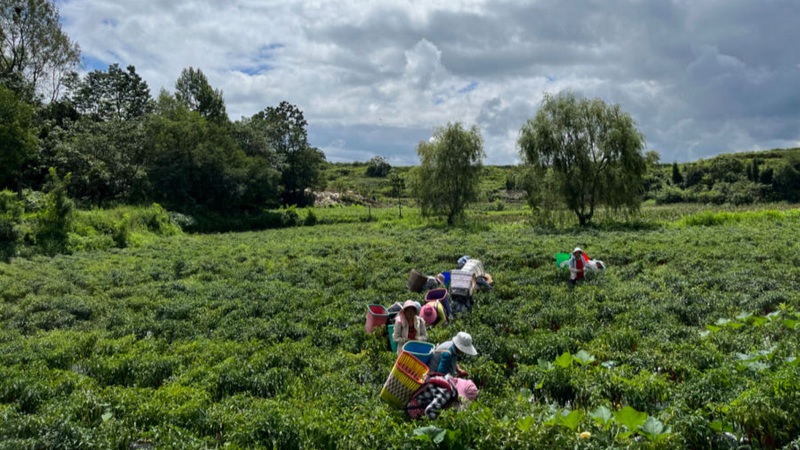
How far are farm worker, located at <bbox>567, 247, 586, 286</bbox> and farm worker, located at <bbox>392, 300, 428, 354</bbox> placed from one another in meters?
6.50

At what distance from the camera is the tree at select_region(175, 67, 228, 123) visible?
193 ft

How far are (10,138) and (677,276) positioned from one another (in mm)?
29554

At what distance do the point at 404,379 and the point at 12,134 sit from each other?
2709 cm

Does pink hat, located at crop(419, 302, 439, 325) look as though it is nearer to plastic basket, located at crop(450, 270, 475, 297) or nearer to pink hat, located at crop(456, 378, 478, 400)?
plastic basket, located at crop(450, 270, 475, 297)

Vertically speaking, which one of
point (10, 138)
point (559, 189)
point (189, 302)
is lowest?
point (189, 302)

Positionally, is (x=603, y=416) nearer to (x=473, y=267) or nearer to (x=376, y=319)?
(x=376, y=319)

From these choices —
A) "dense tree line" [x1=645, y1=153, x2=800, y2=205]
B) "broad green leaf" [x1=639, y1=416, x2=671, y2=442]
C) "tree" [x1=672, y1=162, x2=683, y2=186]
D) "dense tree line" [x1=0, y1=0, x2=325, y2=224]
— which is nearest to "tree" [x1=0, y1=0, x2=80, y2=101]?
"dense tree line" [x1=0, y1=0, x2=325, y2=224]

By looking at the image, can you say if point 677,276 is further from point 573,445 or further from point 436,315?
point 573,445

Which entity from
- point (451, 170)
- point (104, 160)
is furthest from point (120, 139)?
point (451, 170)

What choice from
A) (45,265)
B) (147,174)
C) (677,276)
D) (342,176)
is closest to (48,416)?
(677,276)

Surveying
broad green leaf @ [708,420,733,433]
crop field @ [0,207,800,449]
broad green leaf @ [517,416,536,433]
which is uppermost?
broad green leaf @ [517,416,536,433]

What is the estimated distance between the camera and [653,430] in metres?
3.70

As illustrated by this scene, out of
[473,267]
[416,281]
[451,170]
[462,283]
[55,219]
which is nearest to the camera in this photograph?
[462,283]

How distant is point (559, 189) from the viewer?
31.9 m
